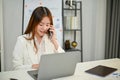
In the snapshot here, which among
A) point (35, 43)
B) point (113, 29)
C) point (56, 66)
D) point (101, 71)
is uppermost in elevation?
point (113, 29)

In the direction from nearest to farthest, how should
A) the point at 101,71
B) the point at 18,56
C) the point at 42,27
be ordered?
1. the point at 101,71
2. the point at 18,56
3. the point at 42,27

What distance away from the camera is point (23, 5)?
306 centimetres

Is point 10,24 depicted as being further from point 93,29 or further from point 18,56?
point 93,29

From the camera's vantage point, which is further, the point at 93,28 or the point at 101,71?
the point at 93,28

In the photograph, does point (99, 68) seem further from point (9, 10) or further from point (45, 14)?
point (9, 10)

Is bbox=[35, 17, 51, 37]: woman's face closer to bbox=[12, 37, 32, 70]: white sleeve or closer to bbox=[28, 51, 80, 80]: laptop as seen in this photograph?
bbox=[12, 37, 32, 70]: white sleeve

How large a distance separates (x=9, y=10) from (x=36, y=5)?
1.60 feet

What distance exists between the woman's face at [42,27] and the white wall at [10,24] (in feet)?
2.88

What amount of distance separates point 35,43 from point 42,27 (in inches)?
10.2

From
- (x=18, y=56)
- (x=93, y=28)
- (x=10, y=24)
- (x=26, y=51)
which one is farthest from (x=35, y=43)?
(x=93, y=28)

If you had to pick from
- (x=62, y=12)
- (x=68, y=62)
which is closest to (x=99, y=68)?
(x=68, y=62)

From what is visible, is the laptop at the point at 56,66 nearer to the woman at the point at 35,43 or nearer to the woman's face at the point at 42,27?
the woman at the point at 35,43

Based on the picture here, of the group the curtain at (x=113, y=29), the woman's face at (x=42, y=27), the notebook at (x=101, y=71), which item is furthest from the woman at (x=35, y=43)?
the curtain at (x=113, y=29)

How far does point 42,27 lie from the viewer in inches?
92.7
